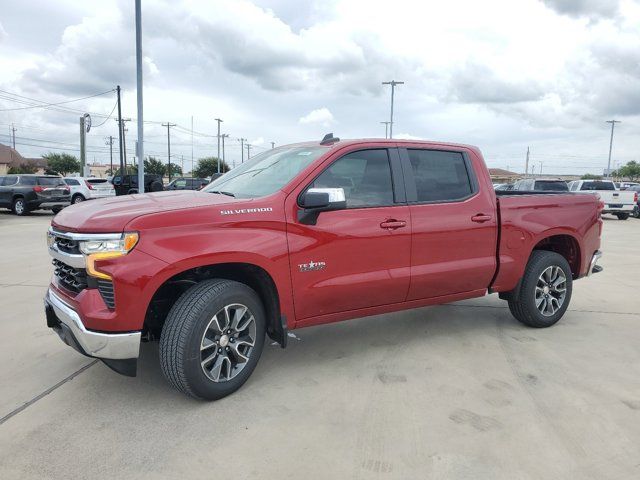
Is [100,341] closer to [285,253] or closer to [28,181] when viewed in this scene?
[285,253]

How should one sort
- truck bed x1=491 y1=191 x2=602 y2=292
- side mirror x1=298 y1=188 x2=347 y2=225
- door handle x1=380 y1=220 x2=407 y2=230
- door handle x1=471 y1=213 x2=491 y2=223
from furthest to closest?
truck bed x1=491 y1=191 x2=602 y2=292 < door handle x1=471 y1=213 x2=491 y2=223 < door handle x1=380 y1=220 x2=407 y2=230 < side mirror x1=298 y1=188 x2=347 y2=225

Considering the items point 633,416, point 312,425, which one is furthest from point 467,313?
point 312,425

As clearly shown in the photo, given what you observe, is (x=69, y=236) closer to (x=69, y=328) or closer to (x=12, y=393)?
(x=69, y=328)

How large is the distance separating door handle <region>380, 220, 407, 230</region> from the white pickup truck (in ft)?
61.6

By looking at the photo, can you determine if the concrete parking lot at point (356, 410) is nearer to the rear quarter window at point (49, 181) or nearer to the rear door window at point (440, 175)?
the rear door window at point (440, 175)

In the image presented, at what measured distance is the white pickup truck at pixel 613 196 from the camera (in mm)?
19969

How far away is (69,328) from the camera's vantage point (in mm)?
3129

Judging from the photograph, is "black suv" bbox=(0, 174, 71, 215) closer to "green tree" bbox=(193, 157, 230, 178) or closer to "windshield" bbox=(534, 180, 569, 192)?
"windshield" bbox=(534, 180, 569, 192)

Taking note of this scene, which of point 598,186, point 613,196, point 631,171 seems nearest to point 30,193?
point 598,186

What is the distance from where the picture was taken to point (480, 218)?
14.3ft

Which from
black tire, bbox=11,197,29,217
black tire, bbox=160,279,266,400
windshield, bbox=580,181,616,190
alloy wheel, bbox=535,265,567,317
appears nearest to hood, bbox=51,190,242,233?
black tire, bbox=160,279,266,400

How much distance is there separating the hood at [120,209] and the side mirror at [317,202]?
0.42 metres

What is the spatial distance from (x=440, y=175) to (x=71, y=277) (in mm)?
3078

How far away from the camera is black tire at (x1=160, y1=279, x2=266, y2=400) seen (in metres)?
3.07
